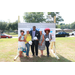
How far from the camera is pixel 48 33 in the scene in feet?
17.6

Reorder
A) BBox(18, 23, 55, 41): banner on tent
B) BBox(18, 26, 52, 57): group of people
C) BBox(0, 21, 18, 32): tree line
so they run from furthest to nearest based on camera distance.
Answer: BBox(0, 21, 18, 32): tree line → BBox(18, 23, 55, 41): banner on tent → BBox(18, 26, 52, 57): group of people

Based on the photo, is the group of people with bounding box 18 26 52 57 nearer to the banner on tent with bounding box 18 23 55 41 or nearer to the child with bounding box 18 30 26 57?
the child with bounding box 18 30 26 57

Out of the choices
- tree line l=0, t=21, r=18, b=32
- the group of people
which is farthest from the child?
tree line l=0, t=21, r=18, b=32

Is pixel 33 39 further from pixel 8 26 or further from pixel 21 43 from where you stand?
pixel 8 26

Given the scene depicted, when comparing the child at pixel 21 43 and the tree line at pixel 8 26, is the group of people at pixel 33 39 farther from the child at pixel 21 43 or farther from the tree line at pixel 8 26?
the tree line at pixel 8 26

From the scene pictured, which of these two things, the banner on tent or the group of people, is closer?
the group of people

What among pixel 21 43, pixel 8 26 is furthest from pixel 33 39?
pixel 8 26

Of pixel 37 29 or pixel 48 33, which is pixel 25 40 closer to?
pixel 37 29

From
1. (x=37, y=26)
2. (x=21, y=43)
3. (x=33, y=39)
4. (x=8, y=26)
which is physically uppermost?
(x=8, y=26)

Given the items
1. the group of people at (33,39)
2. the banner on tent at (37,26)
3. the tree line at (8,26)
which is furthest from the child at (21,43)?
the tree line at (8,26)

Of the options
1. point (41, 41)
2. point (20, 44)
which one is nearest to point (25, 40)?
point (20, 44)

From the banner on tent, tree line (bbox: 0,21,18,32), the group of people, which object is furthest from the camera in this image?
tree line (bbox: 0,21,18,32)

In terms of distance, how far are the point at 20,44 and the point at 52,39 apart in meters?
2.00

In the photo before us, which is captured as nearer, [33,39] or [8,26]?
[33,39]
